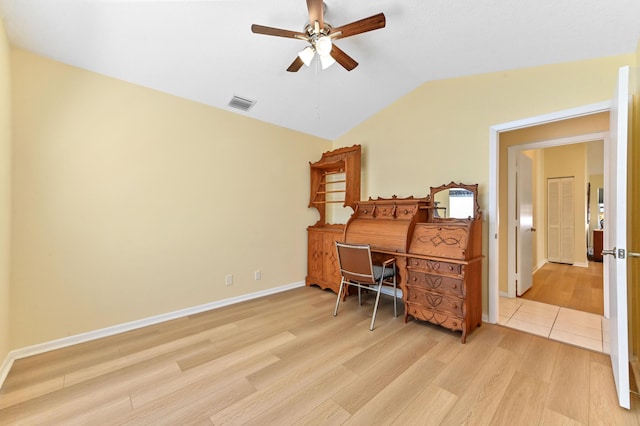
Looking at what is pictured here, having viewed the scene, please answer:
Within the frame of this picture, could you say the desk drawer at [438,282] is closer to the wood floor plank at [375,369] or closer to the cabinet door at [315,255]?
the wood floor plank at [375,369]

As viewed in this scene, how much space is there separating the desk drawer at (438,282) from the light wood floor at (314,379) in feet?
1.41

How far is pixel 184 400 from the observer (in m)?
1.64

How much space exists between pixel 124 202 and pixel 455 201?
3.47 m

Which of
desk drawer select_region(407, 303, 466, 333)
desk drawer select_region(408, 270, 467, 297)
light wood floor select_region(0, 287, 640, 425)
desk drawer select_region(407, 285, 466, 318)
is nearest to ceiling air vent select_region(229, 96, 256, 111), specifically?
light wood floor select_region(0, 287, 640, 425)

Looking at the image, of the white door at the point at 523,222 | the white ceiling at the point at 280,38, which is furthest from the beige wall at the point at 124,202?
the white door at the point at 523,222

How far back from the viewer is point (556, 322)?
9.01ft

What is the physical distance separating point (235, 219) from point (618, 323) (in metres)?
3.41

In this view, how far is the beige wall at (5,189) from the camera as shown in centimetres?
185

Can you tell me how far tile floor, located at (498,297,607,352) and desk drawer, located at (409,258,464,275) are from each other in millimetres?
983

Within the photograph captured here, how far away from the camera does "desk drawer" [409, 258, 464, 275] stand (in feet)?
7.81

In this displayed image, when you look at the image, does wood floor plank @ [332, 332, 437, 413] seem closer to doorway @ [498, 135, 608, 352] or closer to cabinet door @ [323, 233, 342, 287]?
doorway @ [498, 135, 608, 352]

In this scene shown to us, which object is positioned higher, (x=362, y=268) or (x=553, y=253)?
(x=362, y=268)

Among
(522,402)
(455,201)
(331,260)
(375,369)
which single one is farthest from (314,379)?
(455,201)

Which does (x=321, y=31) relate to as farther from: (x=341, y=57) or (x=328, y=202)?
(x=328, y=202)
